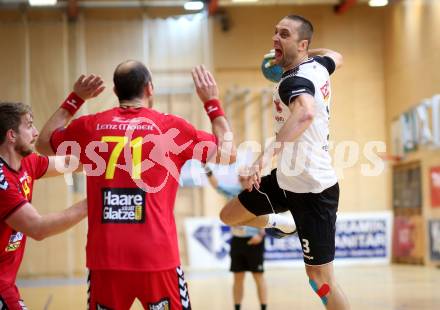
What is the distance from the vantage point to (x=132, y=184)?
321 centimetres

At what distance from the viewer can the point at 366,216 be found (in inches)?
623

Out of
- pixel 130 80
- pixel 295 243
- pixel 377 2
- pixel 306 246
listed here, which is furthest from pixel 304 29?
pixel 377 2

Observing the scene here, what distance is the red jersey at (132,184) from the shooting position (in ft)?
10.4

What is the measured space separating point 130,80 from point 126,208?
2.17 ft

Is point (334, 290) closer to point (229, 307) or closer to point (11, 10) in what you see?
point (229, 307)

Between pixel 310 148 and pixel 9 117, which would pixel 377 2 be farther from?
pixel 9 117

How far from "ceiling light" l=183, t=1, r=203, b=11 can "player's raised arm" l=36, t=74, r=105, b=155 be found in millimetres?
13789

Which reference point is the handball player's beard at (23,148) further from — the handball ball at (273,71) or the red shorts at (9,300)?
the handball ball at (273,71)

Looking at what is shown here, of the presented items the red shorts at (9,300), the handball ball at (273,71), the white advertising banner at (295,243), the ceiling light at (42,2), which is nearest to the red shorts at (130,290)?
the red shorts at (9,300)

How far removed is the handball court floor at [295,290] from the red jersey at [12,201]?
447cm

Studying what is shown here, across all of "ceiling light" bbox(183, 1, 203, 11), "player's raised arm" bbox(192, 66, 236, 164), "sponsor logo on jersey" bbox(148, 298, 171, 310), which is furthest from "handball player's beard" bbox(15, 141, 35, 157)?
"ceiling light" bbox(183, 1, 203, 11)

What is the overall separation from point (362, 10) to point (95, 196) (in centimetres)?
1607

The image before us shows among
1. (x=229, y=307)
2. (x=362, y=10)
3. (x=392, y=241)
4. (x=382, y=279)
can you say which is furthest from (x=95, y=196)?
(x=362, y=10)

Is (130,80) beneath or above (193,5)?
beneath
